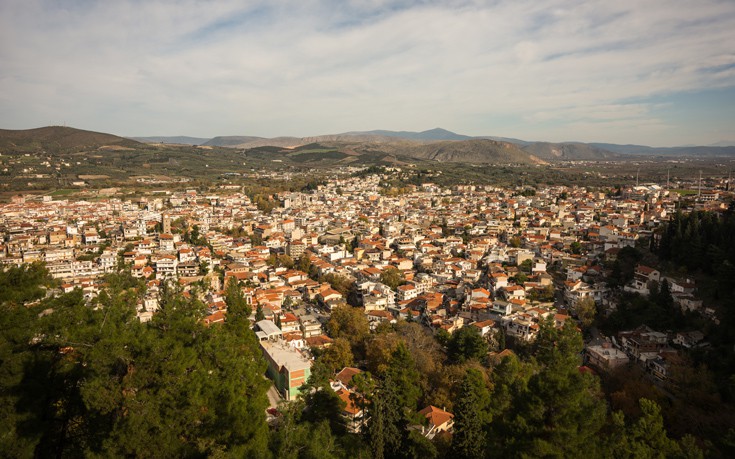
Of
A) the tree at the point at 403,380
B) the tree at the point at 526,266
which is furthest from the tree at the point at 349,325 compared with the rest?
the tree at the point at 526,266

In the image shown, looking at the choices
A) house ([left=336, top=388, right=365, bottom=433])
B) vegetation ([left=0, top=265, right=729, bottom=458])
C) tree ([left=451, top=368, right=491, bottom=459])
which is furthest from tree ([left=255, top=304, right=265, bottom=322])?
tree ([left=451, top=368, right=491, bottom=459])

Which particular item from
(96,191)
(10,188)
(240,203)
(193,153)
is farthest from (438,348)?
(193,153)

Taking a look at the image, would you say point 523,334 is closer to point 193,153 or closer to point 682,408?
point 682,408

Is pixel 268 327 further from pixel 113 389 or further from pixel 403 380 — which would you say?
pixel 113 389

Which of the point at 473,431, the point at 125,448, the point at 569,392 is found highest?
the point at 569,392

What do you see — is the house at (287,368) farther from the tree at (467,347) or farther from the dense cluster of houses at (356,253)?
the tree at (467,347)

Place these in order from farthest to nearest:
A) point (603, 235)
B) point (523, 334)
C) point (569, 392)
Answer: point (603, 235)
point (523, 334)
point (569, 392)

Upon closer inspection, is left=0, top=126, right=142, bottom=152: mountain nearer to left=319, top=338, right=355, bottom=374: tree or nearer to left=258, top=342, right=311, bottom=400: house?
left=258, top=342, right=311, bottom=400: house
